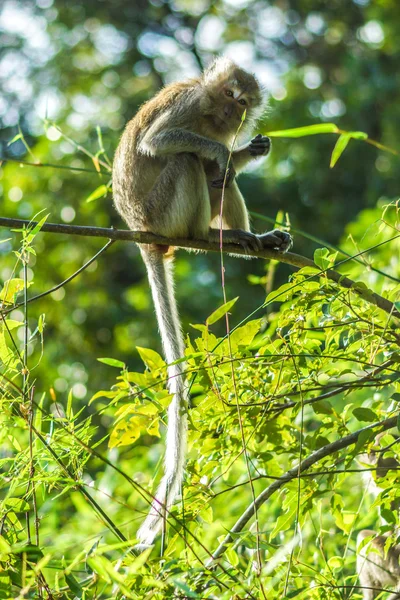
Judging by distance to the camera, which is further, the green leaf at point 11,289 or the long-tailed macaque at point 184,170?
the long-tailed macaque at point 184,170

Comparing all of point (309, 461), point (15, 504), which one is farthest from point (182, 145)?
point (15, 504)

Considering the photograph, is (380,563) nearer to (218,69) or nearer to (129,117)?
(218,69)

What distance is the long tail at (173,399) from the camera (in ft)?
8.75

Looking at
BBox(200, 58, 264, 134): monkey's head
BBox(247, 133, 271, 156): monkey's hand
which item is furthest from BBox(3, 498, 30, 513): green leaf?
BBox(200, 58, 264, 134): monkey's head

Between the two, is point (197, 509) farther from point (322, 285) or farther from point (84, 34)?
point (84, 34)

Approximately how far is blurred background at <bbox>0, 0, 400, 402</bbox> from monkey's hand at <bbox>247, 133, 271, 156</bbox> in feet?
13.4

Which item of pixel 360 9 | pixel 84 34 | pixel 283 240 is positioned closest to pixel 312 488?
pixel 283 240

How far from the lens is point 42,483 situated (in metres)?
2.60

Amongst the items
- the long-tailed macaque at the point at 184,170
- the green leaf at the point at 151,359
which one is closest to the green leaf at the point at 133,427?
the green leaf at the point at 151,359

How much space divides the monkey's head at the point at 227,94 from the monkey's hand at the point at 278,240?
1.11m

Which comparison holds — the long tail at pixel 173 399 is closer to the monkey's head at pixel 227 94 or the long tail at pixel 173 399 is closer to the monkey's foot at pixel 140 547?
the monkey's foot at pixel 140 547

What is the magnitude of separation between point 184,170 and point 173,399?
1920 millimetres

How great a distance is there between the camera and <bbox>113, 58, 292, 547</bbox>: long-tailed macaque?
444cm

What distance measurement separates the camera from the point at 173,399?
3.20 meters
